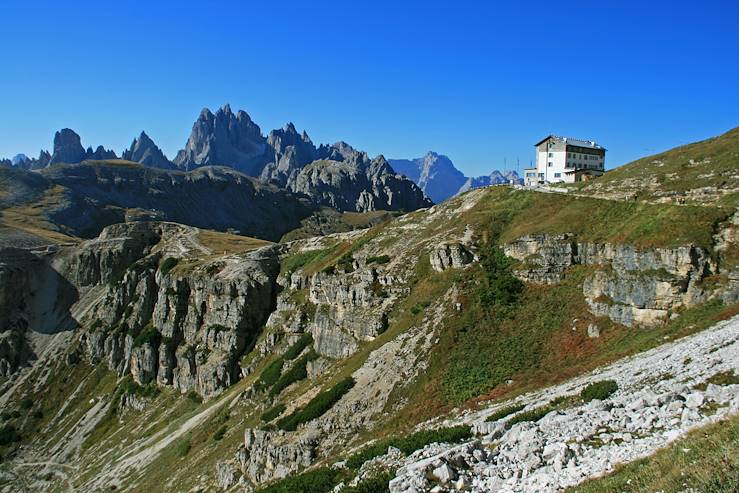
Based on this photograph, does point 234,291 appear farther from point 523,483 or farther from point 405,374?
point 523,483

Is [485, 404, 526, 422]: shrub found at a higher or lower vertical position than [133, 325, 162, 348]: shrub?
higher

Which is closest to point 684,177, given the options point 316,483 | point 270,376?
point 316,483

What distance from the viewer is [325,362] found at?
249 ft

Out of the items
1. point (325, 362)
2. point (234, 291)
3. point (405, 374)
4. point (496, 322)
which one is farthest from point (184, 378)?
point (496, 322)

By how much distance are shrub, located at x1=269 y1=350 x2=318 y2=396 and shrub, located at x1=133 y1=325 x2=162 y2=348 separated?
57.8 metres

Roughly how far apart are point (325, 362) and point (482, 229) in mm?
31395

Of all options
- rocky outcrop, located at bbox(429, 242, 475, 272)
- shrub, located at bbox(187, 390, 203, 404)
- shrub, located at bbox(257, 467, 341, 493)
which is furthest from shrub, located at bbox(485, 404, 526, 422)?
shrub, located at bbox(187, 390, 203, 404)

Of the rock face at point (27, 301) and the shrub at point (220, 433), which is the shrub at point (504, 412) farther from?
the rock face at point (27, 301)

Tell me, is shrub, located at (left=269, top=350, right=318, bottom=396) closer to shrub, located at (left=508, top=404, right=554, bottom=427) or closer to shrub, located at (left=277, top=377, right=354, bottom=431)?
shrub, located at (left=277, top=377, right=354, bottom=431)

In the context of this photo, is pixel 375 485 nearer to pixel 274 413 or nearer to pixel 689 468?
pixel 689 468

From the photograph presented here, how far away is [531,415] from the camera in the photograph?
29578mm

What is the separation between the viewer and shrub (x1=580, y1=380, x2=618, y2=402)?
2958 cm

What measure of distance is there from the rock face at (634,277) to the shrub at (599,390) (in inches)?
776

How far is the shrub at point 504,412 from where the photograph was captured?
111 ft
